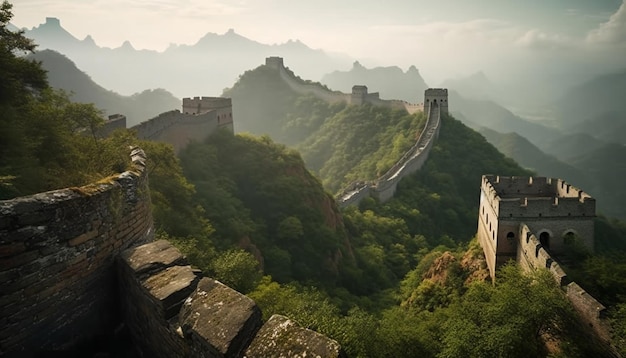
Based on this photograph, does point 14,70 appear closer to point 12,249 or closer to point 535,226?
point 12,249

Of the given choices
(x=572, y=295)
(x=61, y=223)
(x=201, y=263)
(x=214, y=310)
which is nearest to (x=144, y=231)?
(x=61, y=223)

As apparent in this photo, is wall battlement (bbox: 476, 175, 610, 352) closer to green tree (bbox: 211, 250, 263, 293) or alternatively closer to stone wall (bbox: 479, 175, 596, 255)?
stone wall (bbox: 479, 175, 596, 255)

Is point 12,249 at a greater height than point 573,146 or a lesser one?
greater

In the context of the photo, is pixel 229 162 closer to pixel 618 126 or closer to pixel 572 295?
pixel 572 295

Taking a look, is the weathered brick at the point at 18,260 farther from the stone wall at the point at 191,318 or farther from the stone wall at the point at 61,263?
the stone wall at the point at 191,318

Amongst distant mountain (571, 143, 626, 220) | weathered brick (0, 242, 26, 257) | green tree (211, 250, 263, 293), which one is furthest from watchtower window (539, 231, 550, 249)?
distant mountain (571, 143, 626, 220)

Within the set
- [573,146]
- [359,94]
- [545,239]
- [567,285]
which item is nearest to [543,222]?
[545,239]

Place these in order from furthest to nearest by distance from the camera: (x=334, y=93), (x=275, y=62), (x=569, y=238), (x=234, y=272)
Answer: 1. (x=275, y=62)
2. (x=334, y=93)
3. (x=569, y=238)
4. (x=234, y=272)

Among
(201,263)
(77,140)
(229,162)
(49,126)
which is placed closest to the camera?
(49,126)
